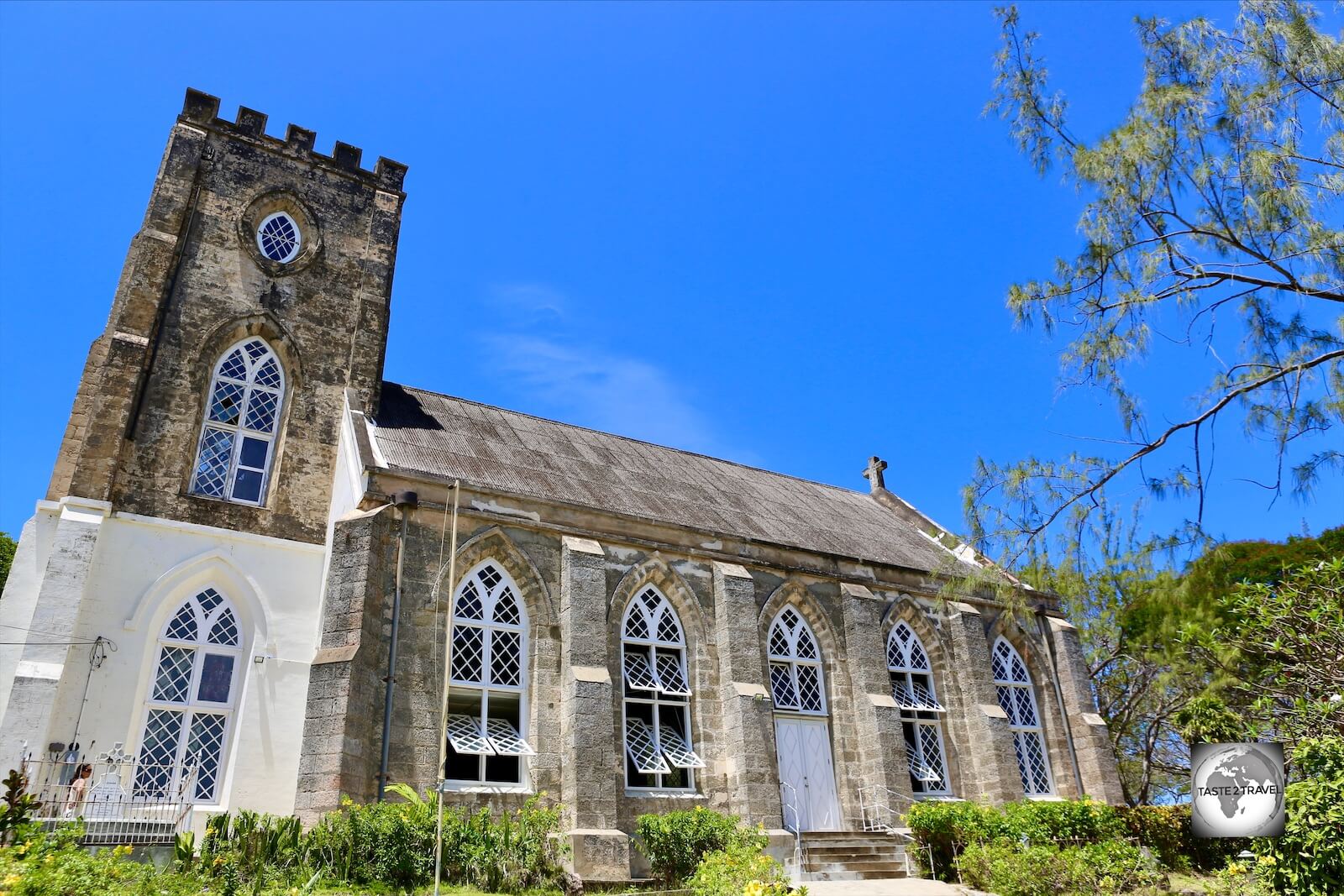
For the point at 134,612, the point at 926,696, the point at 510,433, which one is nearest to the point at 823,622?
the point at 926,696

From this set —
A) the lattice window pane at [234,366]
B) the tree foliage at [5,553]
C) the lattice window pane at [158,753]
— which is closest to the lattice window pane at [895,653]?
the lattice window pane at [158,753]

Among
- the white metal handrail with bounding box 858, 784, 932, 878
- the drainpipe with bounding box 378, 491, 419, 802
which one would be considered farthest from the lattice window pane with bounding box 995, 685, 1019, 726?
the drainpipe with bounding box 378, 491, 419, 802

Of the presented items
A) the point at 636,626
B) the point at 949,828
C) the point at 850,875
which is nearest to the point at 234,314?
the point at 636,626

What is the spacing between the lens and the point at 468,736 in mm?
15000

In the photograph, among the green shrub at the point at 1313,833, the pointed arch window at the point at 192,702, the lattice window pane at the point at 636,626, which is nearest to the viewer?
the green shrub at the point at 1313,833

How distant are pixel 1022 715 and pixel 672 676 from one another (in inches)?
400

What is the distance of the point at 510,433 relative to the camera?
21.1 m

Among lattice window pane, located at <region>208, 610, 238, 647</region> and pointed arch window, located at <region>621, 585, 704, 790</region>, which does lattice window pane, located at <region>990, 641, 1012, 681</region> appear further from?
lattice window pane, located at <region>208, 610, 238, 647</region>

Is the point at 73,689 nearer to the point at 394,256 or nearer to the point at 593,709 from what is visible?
the point at 593,709

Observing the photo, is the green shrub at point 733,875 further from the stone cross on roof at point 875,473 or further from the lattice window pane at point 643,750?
the stone cross on roof at point 875,473

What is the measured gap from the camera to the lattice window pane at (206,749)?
1425cm

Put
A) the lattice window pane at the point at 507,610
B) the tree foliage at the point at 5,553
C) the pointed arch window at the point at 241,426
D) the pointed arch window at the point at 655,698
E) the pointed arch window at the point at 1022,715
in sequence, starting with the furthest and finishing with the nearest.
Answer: the tree foliage at the point at 5,553 < the pointed arch window at the point at 1022,715 < the pointed arch window at the point at 241,426 < the pointed arch window at the point at 655,698 < the lattice window pane at the point at 507,610

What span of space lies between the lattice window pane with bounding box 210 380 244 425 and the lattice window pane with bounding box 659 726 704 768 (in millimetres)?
10045

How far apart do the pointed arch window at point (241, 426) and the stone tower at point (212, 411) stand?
32 mm
